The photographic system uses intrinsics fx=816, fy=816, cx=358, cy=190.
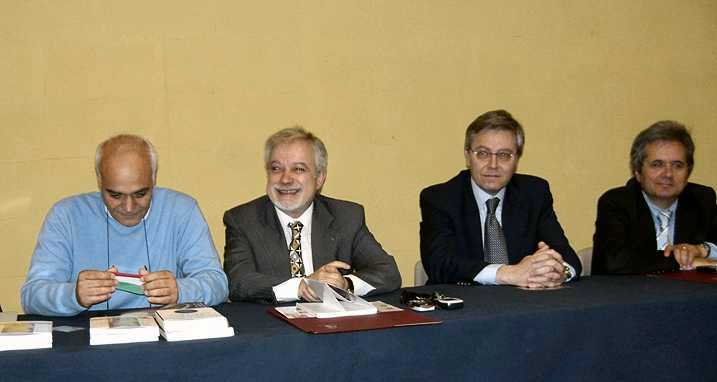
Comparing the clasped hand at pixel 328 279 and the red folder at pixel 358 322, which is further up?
the clasped hand at pixel 328 279

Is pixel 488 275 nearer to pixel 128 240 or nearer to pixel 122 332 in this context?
pixel 128 240

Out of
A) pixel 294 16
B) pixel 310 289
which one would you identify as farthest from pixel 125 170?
pixel 294 16

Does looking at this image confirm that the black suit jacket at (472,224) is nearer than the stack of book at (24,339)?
No

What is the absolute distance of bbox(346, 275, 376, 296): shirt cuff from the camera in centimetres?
303

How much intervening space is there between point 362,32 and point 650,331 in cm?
238

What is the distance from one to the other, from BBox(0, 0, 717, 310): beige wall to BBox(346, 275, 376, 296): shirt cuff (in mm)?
1392

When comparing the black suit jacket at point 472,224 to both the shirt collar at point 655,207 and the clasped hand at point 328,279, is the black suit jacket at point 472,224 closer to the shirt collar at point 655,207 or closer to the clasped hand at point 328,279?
the shirt collar at point 655,207

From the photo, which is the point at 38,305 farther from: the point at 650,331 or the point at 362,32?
the point at 362,32

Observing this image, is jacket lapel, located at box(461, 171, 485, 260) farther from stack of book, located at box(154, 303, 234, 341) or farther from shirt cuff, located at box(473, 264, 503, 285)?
stack of book, located at box(154, 303, 234, 341)

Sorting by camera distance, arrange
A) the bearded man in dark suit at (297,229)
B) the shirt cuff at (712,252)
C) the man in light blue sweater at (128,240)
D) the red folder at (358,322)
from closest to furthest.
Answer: the red folder at (358,322) → the man in light blue sweater at (128,240) → the bearded man in dark suit at (297,229) → the shirt cuff at (712,252)

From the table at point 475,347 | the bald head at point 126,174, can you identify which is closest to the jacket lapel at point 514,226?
the table at point 475,347

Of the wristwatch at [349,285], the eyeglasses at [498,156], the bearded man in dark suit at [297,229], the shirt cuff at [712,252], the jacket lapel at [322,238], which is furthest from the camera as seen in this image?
the shirt cuff at [712,252]

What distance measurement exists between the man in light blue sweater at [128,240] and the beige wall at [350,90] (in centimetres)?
95

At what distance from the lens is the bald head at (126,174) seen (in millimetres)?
2896
